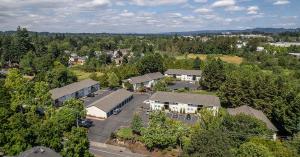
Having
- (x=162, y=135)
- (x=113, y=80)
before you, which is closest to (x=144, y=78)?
(x=113, y=80)

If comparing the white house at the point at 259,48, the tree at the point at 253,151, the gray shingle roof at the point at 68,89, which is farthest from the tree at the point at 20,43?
the white house at the point at 259,48

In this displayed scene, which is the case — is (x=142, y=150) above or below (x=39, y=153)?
below

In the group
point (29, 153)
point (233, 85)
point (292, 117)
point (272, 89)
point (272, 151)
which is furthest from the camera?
point (233, 85)

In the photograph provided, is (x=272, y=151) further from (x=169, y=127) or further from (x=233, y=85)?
(x=233, y=85)

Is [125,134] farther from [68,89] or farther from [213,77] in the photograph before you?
[213,77]

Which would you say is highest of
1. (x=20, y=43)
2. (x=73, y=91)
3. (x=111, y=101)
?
(x=20, y=43)

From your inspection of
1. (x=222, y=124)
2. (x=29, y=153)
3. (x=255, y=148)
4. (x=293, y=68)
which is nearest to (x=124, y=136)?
(x=222, y=124)

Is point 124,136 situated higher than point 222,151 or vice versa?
point 222,151

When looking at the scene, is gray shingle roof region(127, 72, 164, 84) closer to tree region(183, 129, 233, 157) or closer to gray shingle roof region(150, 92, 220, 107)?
gray shingle roof region(150, 92, 220, 107)
